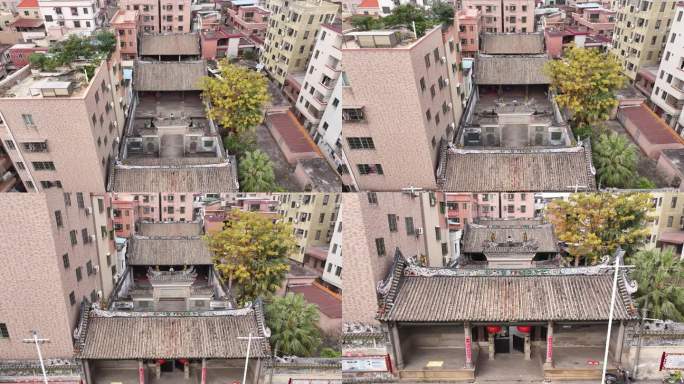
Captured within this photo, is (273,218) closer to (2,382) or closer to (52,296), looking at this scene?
(52,296)

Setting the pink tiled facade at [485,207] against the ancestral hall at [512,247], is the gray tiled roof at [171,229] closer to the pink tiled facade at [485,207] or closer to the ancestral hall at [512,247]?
the pink tiled facade at [485,207]

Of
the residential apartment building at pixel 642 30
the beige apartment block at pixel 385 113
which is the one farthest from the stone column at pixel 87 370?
the residential apartment building at pixel 642 30

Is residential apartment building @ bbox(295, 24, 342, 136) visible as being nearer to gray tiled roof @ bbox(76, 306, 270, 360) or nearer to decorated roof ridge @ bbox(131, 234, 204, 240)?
decorated roof ridge @ bbox(131, 234, 204, 240)

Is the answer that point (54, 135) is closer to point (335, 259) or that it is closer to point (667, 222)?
point (335, 259)

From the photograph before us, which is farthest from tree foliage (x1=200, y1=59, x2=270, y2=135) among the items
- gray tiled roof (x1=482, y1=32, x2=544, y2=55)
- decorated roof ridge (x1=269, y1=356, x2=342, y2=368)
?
gray tiled roof (x1=482, y1=32, x2=544, y2=55)

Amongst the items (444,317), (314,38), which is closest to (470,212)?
(444,317)
